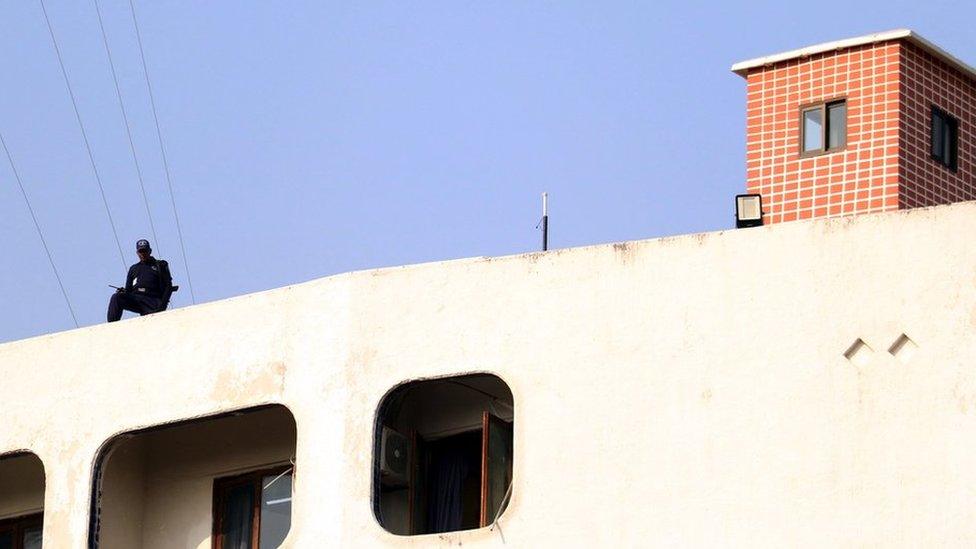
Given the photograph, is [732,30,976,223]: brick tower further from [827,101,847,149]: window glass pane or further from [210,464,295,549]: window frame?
[210,464,295,549]: window frame

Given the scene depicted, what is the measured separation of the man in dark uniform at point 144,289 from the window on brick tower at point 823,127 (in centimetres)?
658

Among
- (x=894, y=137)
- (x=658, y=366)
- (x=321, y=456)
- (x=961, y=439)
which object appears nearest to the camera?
(x=961, y=439)

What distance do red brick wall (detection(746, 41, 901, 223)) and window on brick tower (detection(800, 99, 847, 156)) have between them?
0.06m

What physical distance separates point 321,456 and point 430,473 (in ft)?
3.99

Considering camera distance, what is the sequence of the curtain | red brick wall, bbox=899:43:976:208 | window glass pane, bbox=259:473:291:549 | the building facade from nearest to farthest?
the building facade
the curtain
window glass pane, bbox=259:473:291:549
red brick wall, bbox=899:43:976:208

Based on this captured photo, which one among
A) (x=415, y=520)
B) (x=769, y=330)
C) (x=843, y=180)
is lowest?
(x=415, y=520)

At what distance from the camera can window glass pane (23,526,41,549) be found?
2408cm

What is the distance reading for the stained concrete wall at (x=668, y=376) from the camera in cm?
1869

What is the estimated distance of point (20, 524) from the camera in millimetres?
24281

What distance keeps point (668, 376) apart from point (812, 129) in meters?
4.55

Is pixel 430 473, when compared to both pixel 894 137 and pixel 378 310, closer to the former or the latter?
pixel 378 310

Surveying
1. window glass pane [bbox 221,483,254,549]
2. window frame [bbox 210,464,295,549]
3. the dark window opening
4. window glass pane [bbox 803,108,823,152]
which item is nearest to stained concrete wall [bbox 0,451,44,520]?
window frame [bbox 210,464,295,549]

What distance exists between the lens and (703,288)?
64.8 ft

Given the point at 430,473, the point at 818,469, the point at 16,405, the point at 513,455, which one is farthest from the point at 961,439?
the point at 16,405
